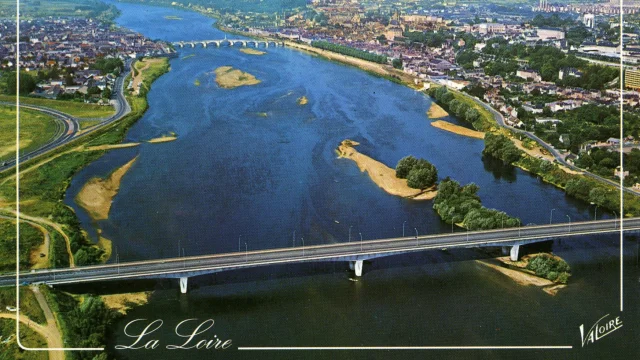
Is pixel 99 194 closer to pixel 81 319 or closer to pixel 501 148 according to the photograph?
pixel 81 319

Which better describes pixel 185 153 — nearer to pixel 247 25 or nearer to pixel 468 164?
pixel 468 164

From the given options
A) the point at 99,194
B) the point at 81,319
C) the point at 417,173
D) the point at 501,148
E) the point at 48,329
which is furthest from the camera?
the point at 501,148

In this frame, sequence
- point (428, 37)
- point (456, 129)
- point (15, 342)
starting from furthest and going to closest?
point (428, 37) < point (456, 129) < point (15, 342)

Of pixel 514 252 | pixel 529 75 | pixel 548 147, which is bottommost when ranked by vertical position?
pixel 514 252

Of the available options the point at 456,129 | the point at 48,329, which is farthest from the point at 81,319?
the point at 456,129

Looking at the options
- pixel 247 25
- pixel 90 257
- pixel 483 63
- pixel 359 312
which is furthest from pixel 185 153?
pixel 247 25
